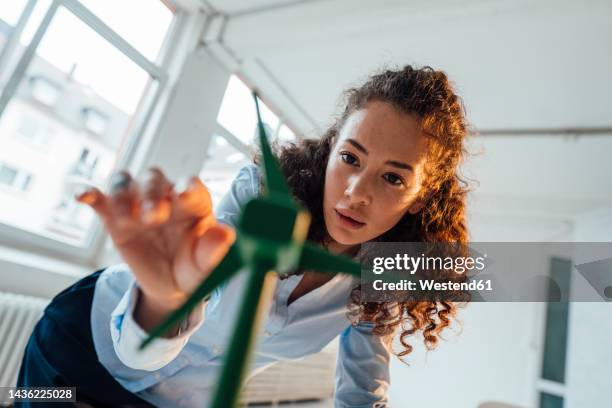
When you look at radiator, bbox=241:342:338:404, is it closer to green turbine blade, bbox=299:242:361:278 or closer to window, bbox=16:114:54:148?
window, bbox=16:114:54:148

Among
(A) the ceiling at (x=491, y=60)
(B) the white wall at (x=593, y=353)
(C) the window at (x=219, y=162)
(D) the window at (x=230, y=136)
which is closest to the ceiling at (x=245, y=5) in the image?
(A) the ceiling at (x=491, y=60)

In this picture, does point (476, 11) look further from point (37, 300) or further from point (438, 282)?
point (37, 300)

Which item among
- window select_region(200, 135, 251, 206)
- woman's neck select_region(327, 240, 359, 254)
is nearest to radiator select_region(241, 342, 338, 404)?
window select_region(200, 135, 251, 206)

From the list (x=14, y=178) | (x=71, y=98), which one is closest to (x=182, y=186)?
(x=14, y=178)

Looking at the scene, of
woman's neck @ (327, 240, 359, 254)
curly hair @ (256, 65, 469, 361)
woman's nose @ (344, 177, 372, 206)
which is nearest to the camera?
woman's nose @ (344, 177, 372, 206)

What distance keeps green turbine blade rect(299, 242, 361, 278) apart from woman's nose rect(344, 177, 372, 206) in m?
0.49

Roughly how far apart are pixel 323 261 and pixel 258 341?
1.91ft

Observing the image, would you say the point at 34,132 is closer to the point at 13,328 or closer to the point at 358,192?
the point at 13,328

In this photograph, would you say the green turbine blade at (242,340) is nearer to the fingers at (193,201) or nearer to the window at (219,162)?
the fingers at (193,201)

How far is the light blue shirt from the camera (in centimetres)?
78

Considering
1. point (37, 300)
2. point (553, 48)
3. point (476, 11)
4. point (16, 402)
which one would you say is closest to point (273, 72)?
point (476, 11)

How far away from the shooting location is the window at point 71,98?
216cm

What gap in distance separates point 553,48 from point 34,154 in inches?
128

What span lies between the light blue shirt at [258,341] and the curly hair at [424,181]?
0.06m
